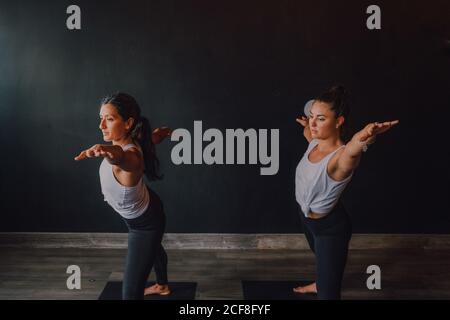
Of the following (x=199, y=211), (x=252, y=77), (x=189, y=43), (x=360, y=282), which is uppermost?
(x=189, y=43)

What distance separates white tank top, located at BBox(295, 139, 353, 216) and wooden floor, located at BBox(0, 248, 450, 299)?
90 centimetres

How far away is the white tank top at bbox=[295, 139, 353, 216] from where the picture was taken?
9.72ft

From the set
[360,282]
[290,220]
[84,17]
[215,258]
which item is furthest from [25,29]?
[360,282]

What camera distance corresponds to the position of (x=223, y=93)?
4688 millimetres

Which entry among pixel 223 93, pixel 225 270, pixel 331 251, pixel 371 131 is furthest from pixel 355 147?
pixel 223 93

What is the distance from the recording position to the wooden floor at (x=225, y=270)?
3682mm

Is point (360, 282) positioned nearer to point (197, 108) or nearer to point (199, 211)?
point (199, 211)

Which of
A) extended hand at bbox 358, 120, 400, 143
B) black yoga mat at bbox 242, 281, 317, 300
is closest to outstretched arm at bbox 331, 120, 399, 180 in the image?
extended hand at bbox 358, 120, 400, 143

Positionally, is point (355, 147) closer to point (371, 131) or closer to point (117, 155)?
point (371, 131)

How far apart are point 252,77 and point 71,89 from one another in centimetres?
158

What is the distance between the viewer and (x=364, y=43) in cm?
462

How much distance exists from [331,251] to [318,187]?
36 cm

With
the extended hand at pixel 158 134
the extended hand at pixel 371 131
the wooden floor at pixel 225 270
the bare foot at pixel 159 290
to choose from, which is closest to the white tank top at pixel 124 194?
the extended hand at pixel 158 134
